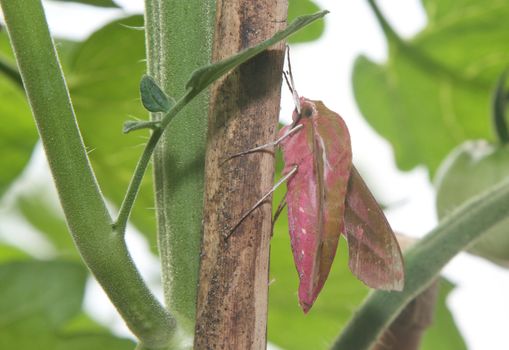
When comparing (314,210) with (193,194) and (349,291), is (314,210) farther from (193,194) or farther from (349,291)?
(349,291)

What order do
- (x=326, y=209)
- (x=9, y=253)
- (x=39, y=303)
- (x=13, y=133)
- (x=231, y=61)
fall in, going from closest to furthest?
(x=231, y=61)
(x=326, y=209)
(x=39, y=303)
(x=13, y=133)
(x=9, y=253)

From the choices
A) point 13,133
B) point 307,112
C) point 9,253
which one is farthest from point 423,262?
point 9,253

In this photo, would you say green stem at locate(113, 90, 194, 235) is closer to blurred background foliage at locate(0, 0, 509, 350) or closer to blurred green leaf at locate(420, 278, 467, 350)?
blurred background foliage at locate(0, 0, 509, 350)

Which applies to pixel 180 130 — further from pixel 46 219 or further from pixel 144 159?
pixel 46 219

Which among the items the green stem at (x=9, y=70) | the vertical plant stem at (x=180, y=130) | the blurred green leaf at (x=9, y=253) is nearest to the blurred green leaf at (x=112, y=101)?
the green stem at (x=9, y=70)

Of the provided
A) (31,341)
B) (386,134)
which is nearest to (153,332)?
(31,341)

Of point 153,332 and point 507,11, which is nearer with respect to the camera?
point 153,332

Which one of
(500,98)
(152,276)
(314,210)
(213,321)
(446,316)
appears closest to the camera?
(213,321)
